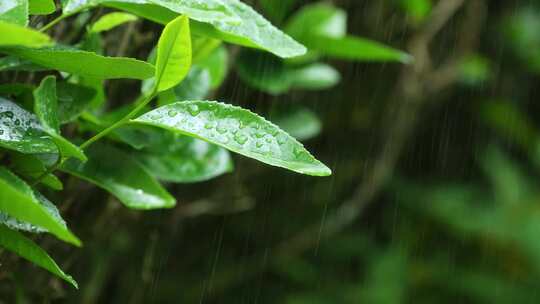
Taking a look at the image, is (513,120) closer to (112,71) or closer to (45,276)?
(45,276)

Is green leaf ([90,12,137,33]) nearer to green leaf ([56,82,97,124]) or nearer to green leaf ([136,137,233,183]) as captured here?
green leaf ([56,82,97,124])

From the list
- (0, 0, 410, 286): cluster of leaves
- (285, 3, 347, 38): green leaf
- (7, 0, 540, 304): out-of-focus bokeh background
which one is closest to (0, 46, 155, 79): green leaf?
(0, 0, 410, 286): cluster of leaves

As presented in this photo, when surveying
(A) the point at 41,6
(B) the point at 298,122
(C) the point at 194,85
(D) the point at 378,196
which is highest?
(A) the point at 41,6

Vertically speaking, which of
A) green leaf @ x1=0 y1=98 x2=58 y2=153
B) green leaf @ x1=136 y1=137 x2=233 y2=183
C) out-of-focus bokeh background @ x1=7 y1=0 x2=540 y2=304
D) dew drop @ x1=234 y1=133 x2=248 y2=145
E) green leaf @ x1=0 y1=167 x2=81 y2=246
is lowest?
out-of-focus bokeh background @ x1=7 y1=0 x2=540 y2=304

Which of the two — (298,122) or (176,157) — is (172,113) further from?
(298,122)

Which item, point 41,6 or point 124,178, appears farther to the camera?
point 124,178

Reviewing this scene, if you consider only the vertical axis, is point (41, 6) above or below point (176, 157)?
above

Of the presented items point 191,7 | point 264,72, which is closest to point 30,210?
point 191,7
